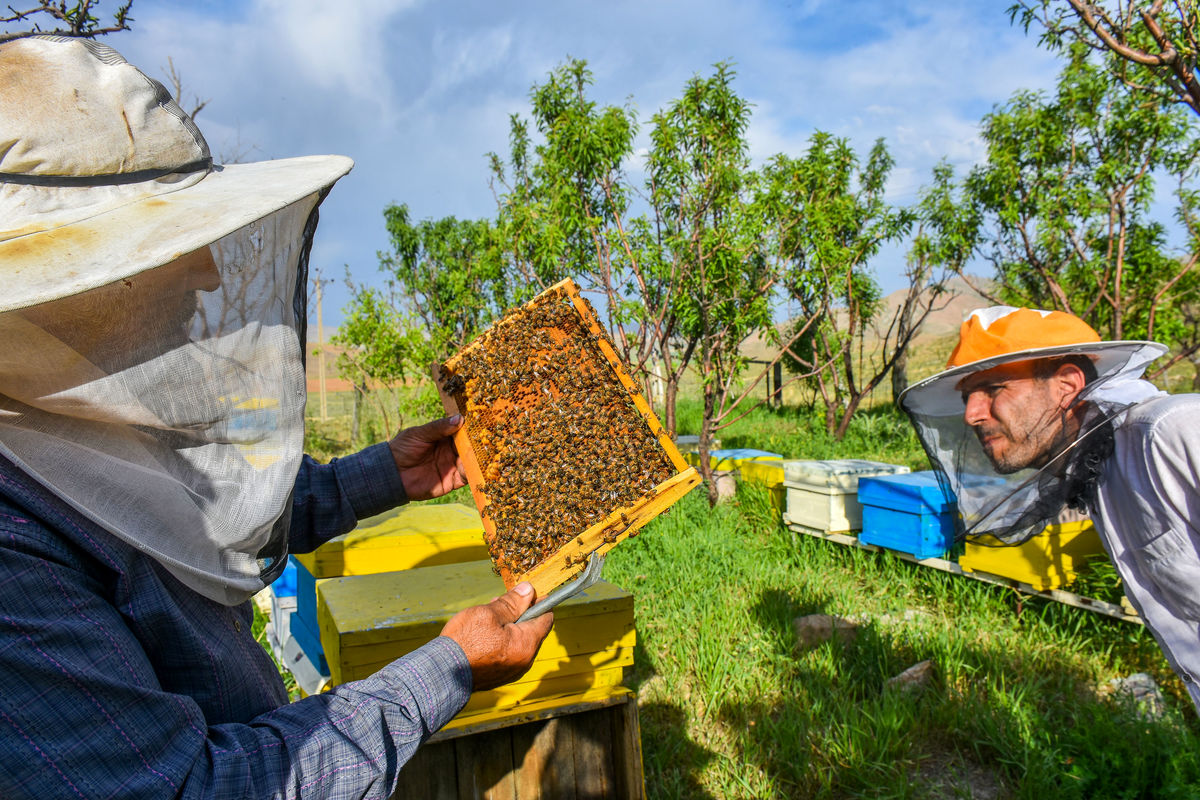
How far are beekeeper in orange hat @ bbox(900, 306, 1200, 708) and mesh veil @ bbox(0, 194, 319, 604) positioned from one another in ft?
5.78

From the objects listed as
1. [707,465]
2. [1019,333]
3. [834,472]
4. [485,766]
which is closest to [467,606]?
[485,766]

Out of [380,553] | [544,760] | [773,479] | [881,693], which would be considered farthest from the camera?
[773,479]

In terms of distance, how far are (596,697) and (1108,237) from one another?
9.11 m

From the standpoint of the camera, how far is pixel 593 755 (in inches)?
100

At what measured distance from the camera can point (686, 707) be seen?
4.00 m

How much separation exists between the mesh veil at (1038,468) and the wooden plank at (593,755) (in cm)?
139

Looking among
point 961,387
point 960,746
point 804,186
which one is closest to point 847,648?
point 960,746

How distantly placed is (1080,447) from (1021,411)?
0.63 ft

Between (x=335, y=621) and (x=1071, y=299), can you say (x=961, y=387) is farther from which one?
(x=1071, y=299)

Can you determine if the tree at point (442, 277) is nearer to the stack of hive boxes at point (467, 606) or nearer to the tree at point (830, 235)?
Result: the tree at point (830, 235)

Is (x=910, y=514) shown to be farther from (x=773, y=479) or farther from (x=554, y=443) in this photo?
(x=554, y=443)

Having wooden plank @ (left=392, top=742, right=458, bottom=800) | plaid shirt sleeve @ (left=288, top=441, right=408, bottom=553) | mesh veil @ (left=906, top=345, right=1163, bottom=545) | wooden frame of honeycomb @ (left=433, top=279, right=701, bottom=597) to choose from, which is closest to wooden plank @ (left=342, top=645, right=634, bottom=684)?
wooden plank @ (left=392, top=742, right=458, bottom=800)

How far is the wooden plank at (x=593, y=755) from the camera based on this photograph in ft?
8.29

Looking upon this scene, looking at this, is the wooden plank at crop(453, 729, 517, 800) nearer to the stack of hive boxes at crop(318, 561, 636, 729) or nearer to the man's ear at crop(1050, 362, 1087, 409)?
the stack of hive boxes at crop(318, 561, 636, 729)
